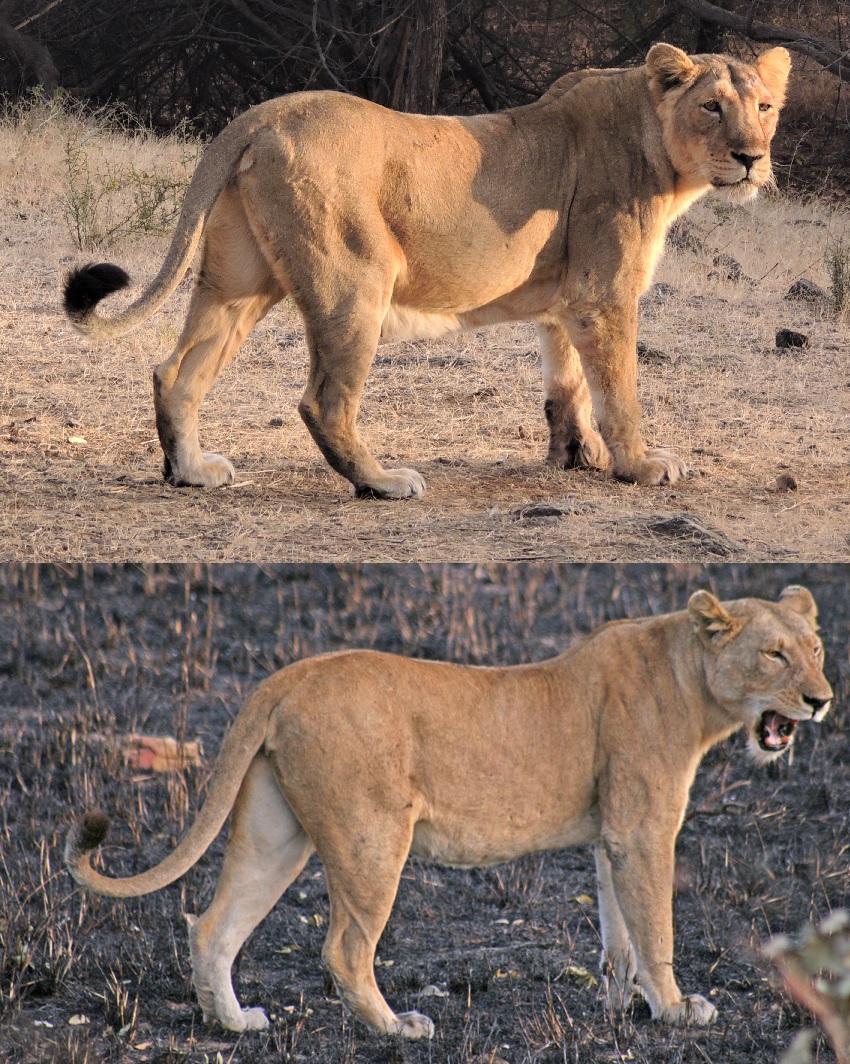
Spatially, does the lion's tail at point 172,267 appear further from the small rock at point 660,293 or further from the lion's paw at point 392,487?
the small rock at point 660,293

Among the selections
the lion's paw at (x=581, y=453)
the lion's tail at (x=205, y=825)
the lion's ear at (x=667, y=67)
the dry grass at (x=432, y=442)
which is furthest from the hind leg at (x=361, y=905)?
the lion's ear at (x=667, y=67)

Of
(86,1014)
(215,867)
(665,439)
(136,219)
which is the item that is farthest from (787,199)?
(86,1014)

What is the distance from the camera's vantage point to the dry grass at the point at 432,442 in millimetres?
4371

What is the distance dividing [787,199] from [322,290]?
9778mm

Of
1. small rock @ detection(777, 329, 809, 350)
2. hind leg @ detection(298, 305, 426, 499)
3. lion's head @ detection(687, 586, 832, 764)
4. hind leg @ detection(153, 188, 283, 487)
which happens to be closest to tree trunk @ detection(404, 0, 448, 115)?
small rock @ detection(777, 329, 809, 350)

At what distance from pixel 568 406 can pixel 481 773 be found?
2.60 metres

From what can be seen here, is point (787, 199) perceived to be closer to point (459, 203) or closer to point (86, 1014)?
point (459, 203)

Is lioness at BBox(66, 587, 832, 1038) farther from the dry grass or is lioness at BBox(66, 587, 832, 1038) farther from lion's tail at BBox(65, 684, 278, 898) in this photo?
the dry grass

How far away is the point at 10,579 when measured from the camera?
5.77m

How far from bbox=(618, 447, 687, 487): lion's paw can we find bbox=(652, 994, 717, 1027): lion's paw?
2385 millimetres

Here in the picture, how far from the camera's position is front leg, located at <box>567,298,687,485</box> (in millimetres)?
4859

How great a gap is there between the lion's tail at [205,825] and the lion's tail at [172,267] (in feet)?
7.00

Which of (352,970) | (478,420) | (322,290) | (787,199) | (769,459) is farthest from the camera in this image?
(787,199)

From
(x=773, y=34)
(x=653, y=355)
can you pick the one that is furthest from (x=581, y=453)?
(x=773, y=34)
